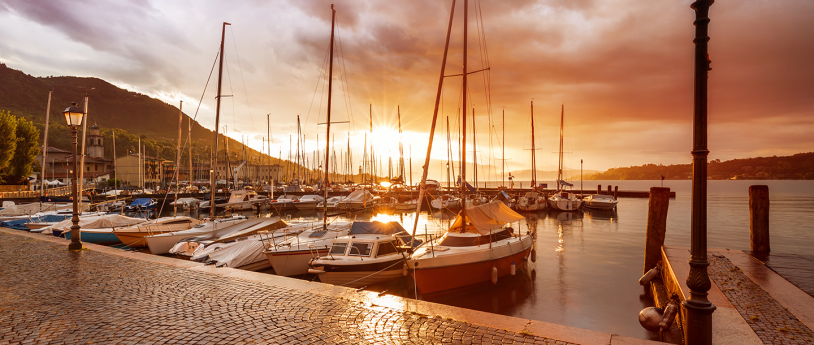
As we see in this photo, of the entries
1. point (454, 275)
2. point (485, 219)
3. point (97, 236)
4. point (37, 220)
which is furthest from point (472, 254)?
point (37, 220)

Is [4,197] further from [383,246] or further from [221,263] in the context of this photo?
[383,246]

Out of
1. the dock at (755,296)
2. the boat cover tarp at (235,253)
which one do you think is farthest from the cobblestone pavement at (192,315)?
the boat cover tarp at (235,253)

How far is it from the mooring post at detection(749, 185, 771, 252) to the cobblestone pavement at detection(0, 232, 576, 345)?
13422 millimetres

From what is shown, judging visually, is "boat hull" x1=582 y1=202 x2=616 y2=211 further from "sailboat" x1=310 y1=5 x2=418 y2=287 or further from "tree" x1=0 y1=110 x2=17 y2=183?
"tree" x1=0 y1=110 x2=17 y2=183

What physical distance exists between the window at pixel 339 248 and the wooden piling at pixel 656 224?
11.8m

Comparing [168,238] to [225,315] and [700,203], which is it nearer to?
[225,315]

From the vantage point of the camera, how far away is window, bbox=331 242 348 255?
48.9 ft

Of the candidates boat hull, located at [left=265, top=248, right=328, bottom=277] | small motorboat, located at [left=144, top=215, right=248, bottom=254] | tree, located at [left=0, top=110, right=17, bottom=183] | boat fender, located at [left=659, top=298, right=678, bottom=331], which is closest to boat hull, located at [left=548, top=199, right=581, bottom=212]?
small motorboat, located at [left=144, top=215, right=248, bottom=254]

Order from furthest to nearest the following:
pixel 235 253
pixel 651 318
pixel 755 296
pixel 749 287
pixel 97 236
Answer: pixel 97 236
pixel 235 253
pixel 749 287
pixel 651 318
pixel 755 296

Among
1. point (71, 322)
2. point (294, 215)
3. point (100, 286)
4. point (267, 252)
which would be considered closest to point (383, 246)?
point (267, 252)

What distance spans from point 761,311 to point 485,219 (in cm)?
953

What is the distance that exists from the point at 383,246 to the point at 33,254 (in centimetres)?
1291

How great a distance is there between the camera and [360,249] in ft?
48.8

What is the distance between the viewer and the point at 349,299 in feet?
27.3
